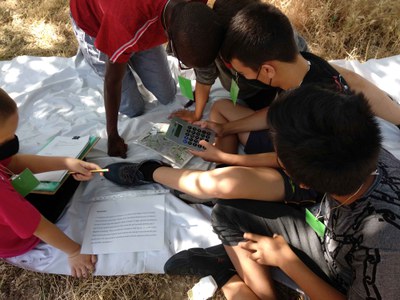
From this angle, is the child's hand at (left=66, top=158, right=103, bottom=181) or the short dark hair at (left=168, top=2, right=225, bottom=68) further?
the child's hand at (left=66, top=158, right=103, bottom=181)

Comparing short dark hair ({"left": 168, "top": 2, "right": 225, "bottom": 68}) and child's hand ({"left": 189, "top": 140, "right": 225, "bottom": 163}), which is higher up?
short dark hair ({"left": 168, "top": 2, "right": 225, "bottom": 68})

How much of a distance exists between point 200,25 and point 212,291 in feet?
3.06

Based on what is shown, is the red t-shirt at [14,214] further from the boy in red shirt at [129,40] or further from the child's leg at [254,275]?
the child's leg at [254,275]

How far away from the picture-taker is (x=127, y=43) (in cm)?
123

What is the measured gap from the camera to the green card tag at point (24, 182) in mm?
1062

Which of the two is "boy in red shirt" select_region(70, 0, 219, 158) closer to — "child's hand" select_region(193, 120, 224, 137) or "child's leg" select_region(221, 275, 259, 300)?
"child's hand" select_region(193, 120, 224, 137)

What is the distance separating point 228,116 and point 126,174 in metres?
0.57

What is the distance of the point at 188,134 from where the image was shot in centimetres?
152

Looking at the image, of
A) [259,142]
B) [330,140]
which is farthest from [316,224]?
[259,142]

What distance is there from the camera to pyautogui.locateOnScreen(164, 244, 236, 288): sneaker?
120cm

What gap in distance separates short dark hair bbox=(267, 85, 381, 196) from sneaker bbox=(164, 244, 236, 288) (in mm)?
571

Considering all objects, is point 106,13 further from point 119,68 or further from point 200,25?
point 200,25

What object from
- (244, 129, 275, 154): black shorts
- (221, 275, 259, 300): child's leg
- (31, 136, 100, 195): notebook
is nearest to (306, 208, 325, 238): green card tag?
(221, 275, 259, 300): child's leg

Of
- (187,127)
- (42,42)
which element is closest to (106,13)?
(187,127)
